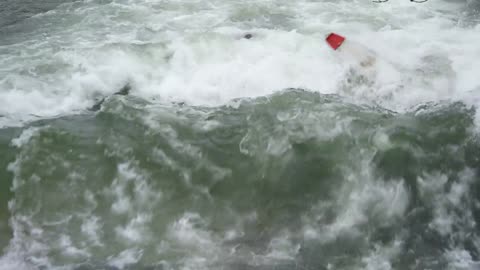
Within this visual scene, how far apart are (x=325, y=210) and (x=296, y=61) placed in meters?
3.44

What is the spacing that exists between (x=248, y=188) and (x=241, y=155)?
493 millimetres

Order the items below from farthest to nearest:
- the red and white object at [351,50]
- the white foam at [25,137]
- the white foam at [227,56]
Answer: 1. the red and white object at [351,50]
2. the white foam at [227,56]
3. the white foam at [25,137]

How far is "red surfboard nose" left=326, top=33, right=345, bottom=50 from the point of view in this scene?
28.9ft

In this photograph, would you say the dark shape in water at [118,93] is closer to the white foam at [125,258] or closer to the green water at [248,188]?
the green water at [248,188]

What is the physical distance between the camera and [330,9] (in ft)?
35.0

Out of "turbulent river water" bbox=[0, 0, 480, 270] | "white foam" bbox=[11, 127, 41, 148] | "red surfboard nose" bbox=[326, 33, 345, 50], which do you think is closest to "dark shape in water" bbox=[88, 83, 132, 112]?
"turbulent river water" bbox=[0, 0, 480, 270]

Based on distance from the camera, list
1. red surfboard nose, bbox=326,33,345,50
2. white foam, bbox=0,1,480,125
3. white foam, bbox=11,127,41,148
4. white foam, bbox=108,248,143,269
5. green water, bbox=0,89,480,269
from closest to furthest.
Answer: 1. white foam, bbox=108,248,143,269
2. green water, bbox=0,89,480,269
3. white foam, bbox=11,127,41,148
4. white foam, bbox=0,1,480,125
5. red surfboard nose, bbox=326,33,345,50

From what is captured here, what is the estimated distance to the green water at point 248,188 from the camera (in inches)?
212

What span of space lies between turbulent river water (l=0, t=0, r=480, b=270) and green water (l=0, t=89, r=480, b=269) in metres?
0.02

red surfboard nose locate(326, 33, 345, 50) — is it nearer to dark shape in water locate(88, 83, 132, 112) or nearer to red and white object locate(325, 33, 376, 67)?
red and white object locate(325, 33, 376, 67)

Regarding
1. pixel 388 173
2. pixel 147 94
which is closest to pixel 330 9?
pixel 147 94

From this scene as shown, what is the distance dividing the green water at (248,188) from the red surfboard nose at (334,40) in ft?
7.00

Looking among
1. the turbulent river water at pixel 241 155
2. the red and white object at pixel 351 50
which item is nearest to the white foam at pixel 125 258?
the turbulent river water at pixel 241 155

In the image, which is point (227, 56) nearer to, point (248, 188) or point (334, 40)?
point (334, 40)
